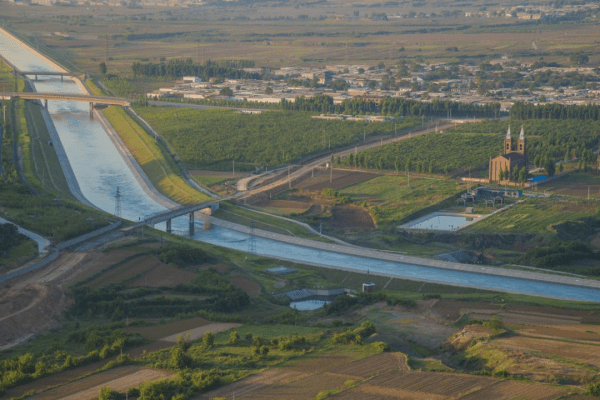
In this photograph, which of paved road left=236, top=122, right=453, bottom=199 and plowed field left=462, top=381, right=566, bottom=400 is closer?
plowed field left=462, top=381, right=566, bottom=400

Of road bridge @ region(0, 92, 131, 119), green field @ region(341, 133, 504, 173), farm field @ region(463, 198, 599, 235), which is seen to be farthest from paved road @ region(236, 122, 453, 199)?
road bridge @ region(0, 92, 131, 119)

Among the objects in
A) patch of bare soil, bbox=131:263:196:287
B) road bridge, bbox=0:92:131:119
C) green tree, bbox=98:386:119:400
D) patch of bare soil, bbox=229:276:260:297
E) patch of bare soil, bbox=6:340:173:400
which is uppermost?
road bridge, bbox=0:92:131:119

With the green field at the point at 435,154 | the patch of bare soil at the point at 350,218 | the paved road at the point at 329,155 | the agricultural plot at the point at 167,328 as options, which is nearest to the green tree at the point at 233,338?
the agricultural plot at the point at 167,328

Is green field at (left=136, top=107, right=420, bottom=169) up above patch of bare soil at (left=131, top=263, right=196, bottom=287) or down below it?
above

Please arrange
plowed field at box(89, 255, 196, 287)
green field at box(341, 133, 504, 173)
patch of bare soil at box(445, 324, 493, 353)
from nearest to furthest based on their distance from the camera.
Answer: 1. patch of bare soil at box(445, 324, 493, 353)
2. plowed field at box(89, 255, 196, 287)
3. green field at box(341, 133, 504, 173)

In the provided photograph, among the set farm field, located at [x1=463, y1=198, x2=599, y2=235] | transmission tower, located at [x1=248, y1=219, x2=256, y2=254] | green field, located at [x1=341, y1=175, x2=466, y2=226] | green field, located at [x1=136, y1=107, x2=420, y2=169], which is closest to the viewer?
transmission tower, located at [x1=248, y1=219, x2=256, y2=254]

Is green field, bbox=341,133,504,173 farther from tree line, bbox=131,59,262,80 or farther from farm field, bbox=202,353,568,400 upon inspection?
tree line, bbox=131,59,262,80

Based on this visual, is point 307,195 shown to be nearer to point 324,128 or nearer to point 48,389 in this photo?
point 324,128

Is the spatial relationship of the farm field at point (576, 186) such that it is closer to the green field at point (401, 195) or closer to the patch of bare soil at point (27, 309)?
the green field at point (401, 195)
